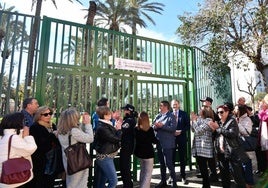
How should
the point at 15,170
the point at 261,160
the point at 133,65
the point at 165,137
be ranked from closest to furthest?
the point at 15,170 < the point at 165,137 < the point at 133,65 < the point at 261,160

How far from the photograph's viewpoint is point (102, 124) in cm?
470

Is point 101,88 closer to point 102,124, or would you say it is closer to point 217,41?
point 102,124

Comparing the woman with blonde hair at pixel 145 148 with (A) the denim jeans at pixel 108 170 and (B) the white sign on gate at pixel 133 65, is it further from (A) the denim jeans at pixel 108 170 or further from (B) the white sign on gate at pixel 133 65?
(B) the white sign on gate at pixel 133 65

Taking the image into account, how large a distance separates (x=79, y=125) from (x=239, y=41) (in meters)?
9.16

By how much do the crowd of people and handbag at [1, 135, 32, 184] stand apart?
0.22 feet

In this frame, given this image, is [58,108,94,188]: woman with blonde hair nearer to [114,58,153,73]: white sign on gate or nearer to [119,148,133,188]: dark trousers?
[119,148,133,188]: dark trousers

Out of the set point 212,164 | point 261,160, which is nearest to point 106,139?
point 212,164

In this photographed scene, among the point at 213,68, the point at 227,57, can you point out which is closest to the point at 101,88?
the point at 213,68

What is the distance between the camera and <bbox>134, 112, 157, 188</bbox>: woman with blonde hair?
17.2 ft

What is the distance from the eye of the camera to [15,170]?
3.19 m

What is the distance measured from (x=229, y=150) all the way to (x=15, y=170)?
3.83m

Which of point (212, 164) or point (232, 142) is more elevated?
point (232, 142)

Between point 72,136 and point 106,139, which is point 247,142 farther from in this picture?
point 72,136

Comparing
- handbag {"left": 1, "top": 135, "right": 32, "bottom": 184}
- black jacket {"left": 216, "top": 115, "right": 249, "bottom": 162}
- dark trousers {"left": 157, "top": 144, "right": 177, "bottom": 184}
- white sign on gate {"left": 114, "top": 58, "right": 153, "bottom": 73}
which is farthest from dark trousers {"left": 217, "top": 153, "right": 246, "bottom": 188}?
handbag {"left": 1, "top": 135, "right": 32, "bottom": 184}
